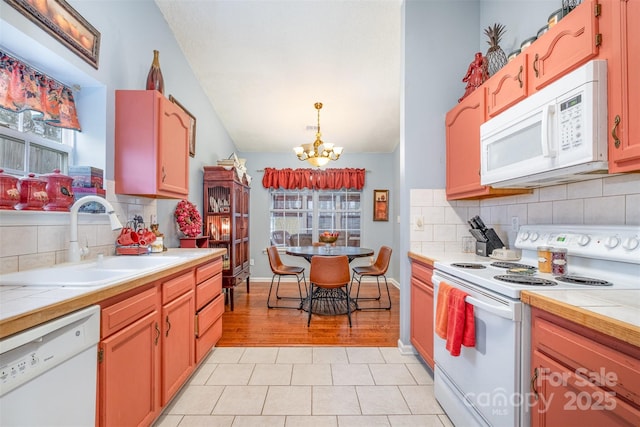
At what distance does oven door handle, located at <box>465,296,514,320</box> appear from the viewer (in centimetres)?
115

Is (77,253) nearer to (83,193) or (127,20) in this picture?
(83,193)

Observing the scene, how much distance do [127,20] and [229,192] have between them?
2016mm

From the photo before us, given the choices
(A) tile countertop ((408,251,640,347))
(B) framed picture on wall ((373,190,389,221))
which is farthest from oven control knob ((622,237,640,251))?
(B) framed picture on wall ((373,190,389,221))

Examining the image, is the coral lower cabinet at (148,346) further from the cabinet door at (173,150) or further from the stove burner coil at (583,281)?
the stove burner coil at (583,281)

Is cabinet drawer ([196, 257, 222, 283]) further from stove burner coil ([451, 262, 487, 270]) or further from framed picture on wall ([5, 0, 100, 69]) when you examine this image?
stove burner coil ([451, 262, 487, 270])

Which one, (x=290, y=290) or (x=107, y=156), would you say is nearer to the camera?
(x=107, y=156)

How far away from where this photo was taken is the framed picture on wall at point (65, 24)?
1.48 meters

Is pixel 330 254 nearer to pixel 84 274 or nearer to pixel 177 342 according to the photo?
pixel 177 342

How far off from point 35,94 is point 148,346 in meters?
1.51

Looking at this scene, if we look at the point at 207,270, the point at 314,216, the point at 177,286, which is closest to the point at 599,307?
the point at 177,286

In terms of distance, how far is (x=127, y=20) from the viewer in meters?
2.27

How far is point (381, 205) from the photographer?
17.9ft

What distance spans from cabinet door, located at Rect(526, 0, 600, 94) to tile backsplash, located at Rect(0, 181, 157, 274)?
8.50ft

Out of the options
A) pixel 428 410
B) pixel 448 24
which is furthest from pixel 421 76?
pixel 428 410
